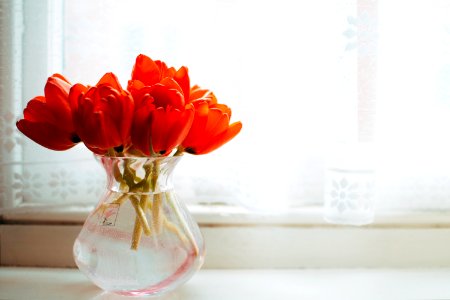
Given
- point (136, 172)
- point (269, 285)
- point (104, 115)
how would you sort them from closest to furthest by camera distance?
point (104, 115), point (136, 172), point (269, 285)

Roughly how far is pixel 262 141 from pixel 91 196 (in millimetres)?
306

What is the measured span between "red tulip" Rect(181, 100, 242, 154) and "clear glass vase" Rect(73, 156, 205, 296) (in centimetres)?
4

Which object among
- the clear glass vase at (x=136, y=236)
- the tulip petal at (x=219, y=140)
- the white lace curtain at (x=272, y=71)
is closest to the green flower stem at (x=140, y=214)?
the clear glass vase at (x=136, y=236)

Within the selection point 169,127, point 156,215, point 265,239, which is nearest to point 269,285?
point 265,239

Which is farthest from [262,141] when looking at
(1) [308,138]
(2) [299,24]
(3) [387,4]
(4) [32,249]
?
(4) [32,249]

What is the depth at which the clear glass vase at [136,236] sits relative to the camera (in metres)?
0.76

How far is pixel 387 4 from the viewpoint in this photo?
0.91 metres

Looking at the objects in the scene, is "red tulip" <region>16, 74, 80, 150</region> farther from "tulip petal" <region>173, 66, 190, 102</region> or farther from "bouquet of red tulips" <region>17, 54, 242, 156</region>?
"tulip petal" <region>173, 66, 190, 102</region>

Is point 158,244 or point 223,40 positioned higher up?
point 223,40

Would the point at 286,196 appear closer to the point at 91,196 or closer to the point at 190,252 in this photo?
the point at 190,252

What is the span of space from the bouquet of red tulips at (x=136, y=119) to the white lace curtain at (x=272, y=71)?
0.56 feet

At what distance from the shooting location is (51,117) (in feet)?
2.36

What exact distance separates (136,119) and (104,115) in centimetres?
4

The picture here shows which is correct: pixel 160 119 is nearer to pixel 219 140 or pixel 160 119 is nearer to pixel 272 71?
pixel 219 140
